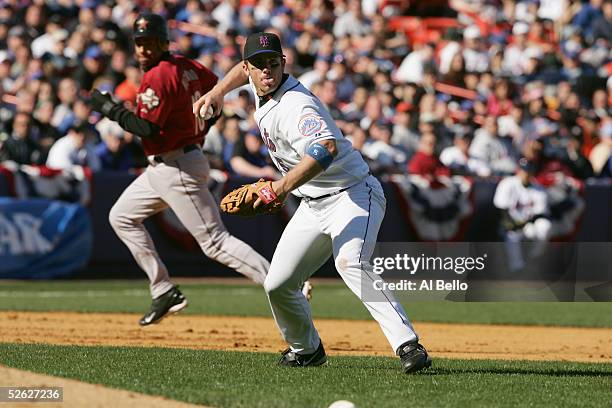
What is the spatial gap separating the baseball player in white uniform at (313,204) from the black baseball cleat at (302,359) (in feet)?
0.40

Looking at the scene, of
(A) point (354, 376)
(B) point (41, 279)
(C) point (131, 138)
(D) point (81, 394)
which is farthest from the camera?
(C) point (131, 138)

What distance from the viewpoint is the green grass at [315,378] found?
19.6ft

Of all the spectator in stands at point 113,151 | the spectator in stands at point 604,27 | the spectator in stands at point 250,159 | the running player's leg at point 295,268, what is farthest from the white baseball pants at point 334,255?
the spectator in stands at point 604,27

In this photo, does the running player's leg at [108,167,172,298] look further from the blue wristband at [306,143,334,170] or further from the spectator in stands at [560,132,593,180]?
the spectator in stands at [560,132,593,180]

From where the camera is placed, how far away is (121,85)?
15719 millimetres

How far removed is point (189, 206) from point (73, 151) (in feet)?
19.2

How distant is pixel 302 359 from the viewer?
287 inches

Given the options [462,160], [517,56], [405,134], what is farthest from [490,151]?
[517,56]

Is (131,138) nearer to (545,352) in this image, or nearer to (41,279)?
(41,279)

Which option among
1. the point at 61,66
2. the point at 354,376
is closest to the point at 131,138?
the point at 61,66

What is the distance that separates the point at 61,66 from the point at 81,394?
11162 millimetres

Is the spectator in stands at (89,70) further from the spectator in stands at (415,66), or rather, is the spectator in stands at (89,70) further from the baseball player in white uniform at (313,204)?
the baseball player in white uniform at (313,204)

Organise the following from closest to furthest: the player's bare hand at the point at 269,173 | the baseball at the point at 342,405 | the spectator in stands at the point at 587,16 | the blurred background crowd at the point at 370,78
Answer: the baseball at the point at 342,405, the player's bare hand at the point at 269,173, the blurred background crowd at the point at 370,78, the spectator in stands at the point at 587,16

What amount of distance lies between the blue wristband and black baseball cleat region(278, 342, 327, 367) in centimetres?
145
